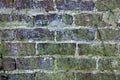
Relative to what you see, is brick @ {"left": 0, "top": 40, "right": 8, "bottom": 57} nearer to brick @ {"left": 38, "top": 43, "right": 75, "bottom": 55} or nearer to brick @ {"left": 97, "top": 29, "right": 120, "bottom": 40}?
brick @ {"left": 38, "top": 43, "right": 75, "bottom": 55}

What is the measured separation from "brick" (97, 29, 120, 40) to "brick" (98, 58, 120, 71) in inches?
6.0

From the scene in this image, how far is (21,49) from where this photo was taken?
204 centimetres

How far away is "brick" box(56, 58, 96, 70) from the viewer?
2.04 metres

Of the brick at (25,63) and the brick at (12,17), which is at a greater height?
the brick at (12,17)

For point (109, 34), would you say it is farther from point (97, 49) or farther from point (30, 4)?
point (30, 4)

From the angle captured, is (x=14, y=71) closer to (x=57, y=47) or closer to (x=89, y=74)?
(x=57, y=47)

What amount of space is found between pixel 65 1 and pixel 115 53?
497 millimetres

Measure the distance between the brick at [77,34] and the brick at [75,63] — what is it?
0.48 ft

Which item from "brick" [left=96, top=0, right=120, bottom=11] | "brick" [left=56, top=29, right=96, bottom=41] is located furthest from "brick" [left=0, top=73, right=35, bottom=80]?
"brick" [left=96, top=0, right=120, bottom=11]

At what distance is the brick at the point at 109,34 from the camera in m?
2.02

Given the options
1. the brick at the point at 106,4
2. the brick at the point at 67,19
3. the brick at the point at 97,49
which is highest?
the brick at the point at 106,4

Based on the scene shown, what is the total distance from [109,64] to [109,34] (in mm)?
208

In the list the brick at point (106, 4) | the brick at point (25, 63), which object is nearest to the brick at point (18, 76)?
the brick at point (25, 63)

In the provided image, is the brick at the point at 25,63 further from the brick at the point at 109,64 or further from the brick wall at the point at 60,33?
the brick at the point at 109,64
